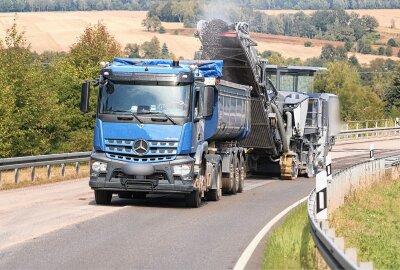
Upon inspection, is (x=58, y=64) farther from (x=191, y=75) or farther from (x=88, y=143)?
(x=191, y=75)

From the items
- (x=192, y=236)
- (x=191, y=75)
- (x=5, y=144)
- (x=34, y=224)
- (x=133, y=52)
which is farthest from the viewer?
(x=133, y=52)

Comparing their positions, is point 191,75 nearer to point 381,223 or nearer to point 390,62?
point 381,223

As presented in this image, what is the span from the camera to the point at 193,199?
2188cm

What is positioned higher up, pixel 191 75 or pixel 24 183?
pixel 191 75

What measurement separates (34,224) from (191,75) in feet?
17.9

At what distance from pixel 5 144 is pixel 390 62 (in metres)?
134

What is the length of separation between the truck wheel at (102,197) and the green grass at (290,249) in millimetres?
5664

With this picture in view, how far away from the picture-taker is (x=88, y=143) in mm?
53688

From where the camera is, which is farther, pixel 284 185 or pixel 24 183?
pixel 284 185

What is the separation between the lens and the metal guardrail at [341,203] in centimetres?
948

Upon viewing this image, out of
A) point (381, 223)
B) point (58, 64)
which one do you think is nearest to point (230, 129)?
point (381, 223)

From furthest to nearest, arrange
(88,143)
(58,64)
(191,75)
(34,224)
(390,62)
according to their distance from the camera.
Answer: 1. (390,62)
2. (58,64)
3. (88,143)
4. (191,75)
5. (34,224)

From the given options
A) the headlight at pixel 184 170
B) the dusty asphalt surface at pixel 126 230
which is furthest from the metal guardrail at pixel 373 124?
the headlight at pixel 184 170

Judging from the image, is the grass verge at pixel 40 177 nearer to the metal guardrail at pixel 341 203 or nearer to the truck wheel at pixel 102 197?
the truck wheel at pixel 102 197
